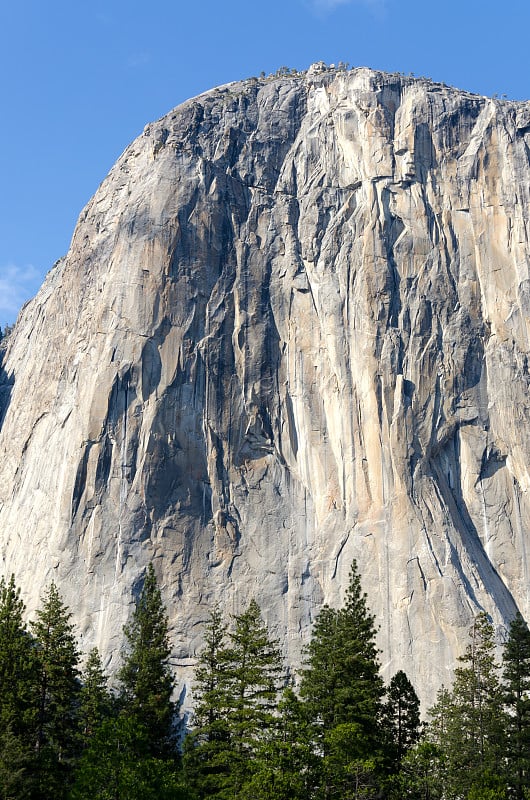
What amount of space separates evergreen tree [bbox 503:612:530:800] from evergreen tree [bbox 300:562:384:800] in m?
4.51

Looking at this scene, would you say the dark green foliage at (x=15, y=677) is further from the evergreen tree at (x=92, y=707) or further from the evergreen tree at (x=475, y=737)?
the evergreen tree at (x=475, y=737)

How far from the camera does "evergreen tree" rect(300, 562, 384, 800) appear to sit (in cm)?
2878

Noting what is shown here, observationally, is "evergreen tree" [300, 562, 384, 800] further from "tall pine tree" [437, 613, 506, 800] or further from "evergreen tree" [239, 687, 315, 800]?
"tall pine tree" [437, 613, 506, 800]

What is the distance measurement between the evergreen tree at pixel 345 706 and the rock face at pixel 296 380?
16.0 metres

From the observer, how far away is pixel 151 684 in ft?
119

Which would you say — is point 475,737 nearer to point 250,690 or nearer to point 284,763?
point 250,690

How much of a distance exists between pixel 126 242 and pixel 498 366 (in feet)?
79.6

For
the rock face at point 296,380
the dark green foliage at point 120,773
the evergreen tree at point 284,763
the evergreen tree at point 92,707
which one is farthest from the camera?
the rock face at point 296,380

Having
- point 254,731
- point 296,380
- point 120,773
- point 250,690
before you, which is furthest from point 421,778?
point 296,380

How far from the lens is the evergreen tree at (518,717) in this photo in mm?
32906

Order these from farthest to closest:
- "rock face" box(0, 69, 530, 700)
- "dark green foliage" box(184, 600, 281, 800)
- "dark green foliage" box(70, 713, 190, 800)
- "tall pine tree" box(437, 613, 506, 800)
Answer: "rock face" box(0, 69, 530, 700) < "tall pine tree" box(437, 613, 506, 800) < "dark green foliage" box(184, 600, 281, 800) < "dark green foliage" box(70, 713, 190, 800)

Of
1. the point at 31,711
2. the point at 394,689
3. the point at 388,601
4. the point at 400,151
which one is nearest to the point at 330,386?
the point at 388,601

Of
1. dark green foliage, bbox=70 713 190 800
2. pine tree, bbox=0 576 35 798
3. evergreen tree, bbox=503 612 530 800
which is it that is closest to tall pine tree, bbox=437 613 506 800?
evergreen tree, bbox=503 612 530 800

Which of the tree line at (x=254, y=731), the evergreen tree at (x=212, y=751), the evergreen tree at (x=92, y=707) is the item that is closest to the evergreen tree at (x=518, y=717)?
the tree line at (x=254, y=731)
